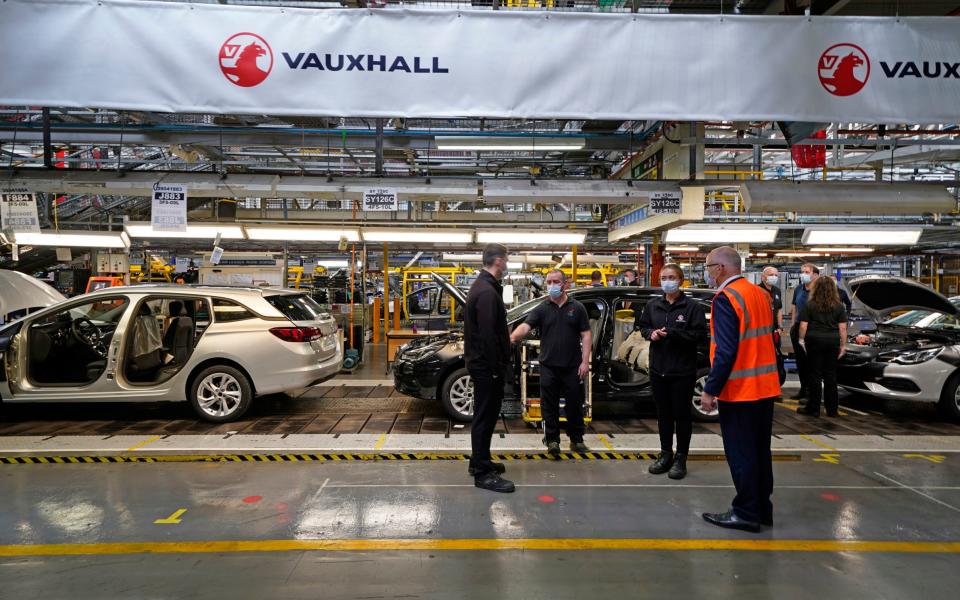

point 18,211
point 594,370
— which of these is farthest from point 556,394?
point 18,211

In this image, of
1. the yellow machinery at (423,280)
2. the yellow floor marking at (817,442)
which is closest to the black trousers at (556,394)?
the yellow floor marking at (817,442)

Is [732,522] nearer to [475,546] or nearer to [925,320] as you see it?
[475,546]

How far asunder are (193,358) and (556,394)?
13.5ft

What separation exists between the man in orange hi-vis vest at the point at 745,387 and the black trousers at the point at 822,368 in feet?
12.0


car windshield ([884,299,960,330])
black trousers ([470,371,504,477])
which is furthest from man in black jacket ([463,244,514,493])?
car windshield ([884,299,960,330])

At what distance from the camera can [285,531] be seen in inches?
137

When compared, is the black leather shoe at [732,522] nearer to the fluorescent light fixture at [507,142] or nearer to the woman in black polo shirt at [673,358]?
the woman in black polo shirt at [673,358]

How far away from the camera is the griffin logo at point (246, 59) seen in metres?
3.91

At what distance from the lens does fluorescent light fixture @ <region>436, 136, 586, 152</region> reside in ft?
21.8

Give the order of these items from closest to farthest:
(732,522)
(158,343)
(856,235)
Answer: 1. (732,522)
2. (158,343)
3. (856,235)

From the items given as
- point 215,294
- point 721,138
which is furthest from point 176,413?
point 721,138

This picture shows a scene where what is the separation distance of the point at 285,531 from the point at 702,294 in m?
5.32

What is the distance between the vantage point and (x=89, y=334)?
733 centimetres

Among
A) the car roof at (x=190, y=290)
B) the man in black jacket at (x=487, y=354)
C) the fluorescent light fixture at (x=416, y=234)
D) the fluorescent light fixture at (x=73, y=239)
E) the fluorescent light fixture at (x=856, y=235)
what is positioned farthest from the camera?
A: the fluorescent light fixture at (x=416, y=234)
